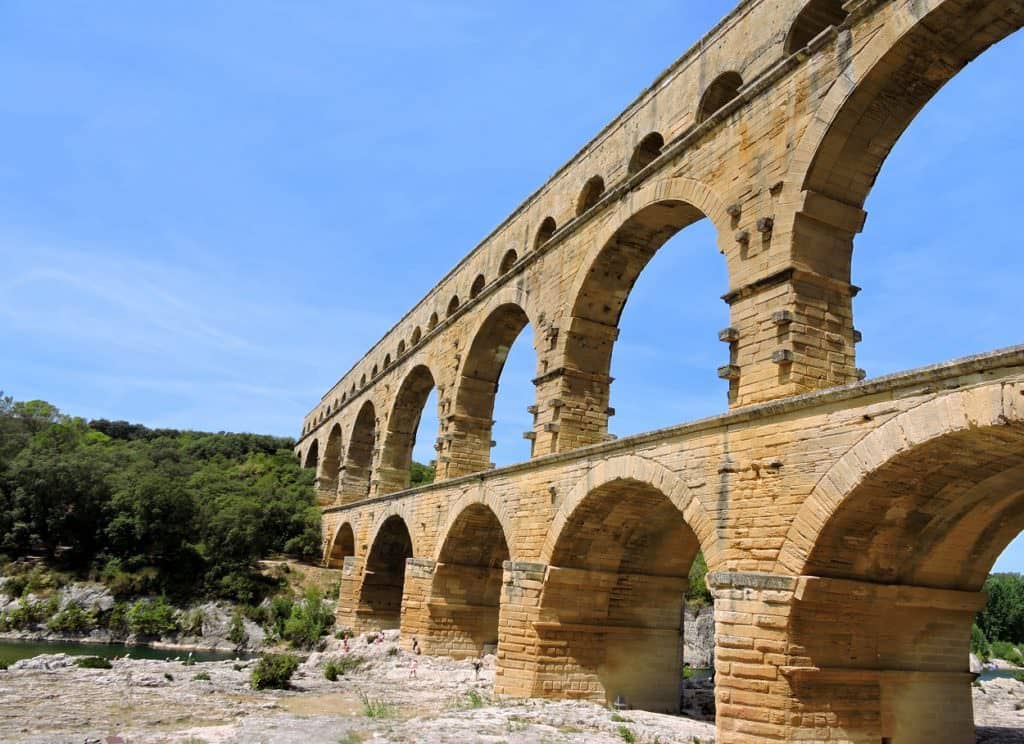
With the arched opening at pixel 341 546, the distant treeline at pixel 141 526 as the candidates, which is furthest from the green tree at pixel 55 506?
the arched opening at pixel 341 546

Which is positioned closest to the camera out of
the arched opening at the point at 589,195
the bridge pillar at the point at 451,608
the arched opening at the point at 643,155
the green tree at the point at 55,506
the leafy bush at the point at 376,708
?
the leafy bush at the point at 376,708

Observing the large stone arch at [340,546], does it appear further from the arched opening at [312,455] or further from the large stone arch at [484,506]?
the arched opening at [312,455]

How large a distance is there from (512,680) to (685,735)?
9.84ft

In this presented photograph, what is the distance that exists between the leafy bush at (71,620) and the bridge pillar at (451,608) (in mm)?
13018

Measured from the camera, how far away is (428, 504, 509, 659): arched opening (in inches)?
658

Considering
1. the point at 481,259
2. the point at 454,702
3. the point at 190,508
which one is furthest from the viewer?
the point at 190,508

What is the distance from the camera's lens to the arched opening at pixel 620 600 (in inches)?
475

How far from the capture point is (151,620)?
24891 millimetres

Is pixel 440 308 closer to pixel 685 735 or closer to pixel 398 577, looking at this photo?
pixel 398 577

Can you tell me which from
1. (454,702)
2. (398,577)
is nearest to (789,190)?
(454,702)

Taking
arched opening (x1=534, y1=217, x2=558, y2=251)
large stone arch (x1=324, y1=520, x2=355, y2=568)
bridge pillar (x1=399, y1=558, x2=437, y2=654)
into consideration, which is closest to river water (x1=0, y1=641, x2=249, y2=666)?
large stone arch (x1=324, y1=520, x2=355, y2=568)

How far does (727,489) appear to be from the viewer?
8789mm

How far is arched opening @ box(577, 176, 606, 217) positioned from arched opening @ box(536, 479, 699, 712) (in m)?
6.09

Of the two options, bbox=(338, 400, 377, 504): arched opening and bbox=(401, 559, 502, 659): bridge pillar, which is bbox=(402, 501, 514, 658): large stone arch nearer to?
bbox=(401, 559, 502, 659): bridge pillar
